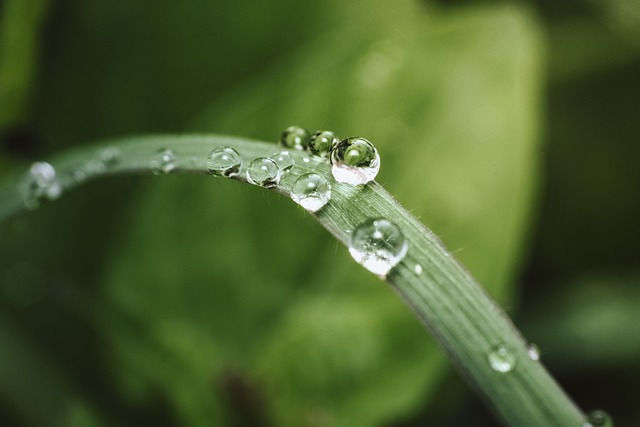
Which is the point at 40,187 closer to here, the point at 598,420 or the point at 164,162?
the point at 164,162

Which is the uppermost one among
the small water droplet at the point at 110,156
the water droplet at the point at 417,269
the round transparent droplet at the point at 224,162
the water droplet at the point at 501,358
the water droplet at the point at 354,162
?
the small water droplet at the point at 110,156

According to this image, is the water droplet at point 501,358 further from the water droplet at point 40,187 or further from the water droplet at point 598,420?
the water droplet at point 40,187

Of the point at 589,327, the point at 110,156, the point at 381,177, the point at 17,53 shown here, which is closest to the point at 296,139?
the point at 110,156

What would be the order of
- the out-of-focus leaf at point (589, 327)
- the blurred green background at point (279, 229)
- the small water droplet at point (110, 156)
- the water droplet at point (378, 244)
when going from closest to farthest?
the water droplet at point (378, 244) → the small water droplet at point (110, 156) → the blurred green background at point (279, 229) → the out-of-focus leaf at point (589, 327)

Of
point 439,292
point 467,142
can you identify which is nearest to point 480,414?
point 467,142

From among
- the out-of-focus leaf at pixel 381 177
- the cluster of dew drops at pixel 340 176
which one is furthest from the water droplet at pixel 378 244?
the out-of-focus leaf at pixel 381 177

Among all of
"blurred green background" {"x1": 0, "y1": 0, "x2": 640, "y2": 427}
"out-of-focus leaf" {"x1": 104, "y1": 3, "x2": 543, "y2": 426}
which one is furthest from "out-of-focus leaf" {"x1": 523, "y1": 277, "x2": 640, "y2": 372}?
"out-of-focus leaf" {"x1": 104, "y1": 3, "x2": 543, "y2": 426}

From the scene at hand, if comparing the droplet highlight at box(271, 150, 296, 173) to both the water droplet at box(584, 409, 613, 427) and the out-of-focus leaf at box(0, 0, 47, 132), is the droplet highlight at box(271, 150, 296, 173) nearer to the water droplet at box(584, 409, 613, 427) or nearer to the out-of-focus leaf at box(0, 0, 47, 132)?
the water droplet at box(584, 409, 613, 427)
